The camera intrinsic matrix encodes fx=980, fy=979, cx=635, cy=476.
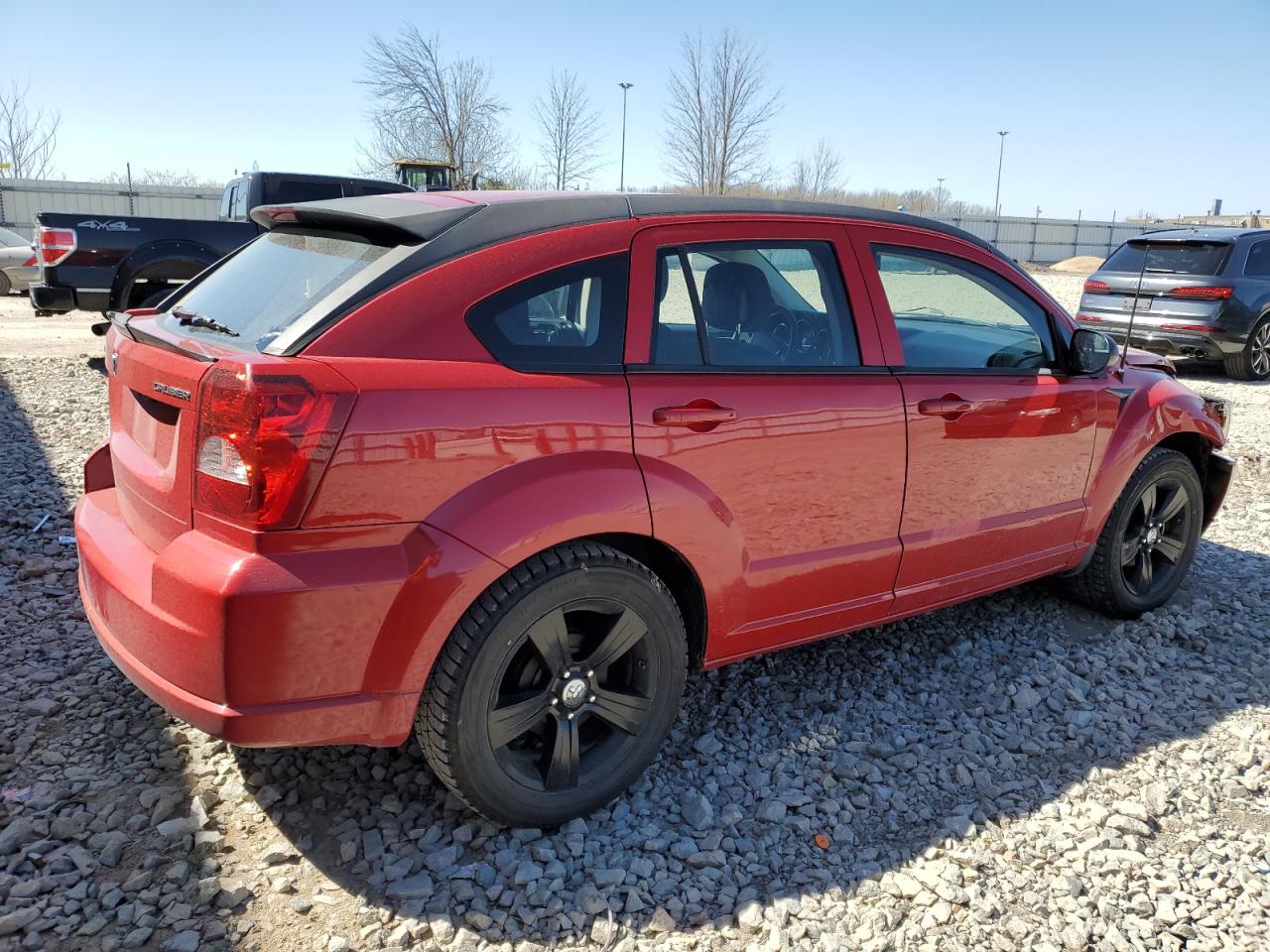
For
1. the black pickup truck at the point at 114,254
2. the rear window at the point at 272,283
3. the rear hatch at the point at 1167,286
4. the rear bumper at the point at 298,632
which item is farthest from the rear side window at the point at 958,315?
the rear hatch at the point at 1167,286

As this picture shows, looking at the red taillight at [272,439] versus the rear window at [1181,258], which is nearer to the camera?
the red taillight at [272,439]

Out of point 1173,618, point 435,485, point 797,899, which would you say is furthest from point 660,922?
point 1173,618

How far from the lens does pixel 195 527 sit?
241 cm

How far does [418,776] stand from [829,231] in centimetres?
225

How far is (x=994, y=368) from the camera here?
373 centimetres

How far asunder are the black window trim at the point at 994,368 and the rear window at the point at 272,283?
177 cm

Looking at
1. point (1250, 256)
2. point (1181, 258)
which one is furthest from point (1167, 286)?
point (1250, 256)

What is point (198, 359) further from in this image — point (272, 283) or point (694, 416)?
point (694, 416)

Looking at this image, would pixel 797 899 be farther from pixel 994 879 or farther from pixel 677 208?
pixel 677 208

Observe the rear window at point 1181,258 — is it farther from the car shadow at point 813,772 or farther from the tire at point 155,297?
the tire at point 155,297

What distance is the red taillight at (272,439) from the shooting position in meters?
2.24

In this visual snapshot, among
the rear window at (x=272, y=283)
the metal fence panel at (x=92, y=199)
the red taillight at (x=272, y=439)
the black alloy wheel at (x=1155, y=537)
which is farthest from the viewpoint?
the metal fence panel at (x=92, y=199)

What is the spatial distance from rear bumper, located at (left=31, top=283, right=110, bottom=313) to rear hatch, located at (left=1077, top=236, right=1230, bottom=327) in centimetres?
1104

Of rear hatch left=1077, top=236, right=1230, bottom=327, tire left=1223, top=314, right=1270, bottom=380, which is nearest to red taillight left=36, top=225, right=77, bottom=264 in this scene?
rear hatch left=1077, top=236, right=1230, bottom=327
